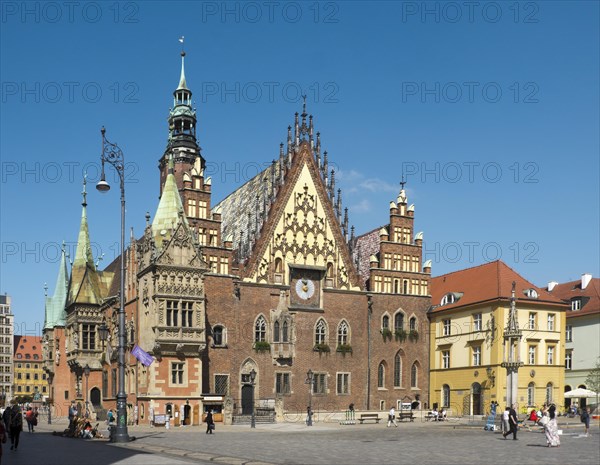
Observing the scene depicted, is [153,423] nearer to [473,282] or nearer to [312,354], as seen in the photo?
[312,354]

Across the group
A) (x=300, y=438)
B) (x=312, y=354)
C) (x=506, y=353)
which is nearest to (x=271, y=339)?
(x=312, y=354)

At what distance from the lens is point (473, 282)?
69.0 metres

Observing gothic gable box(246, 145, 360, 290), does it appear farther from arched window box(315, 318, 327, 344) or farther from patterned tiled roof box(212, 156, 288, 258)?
arched window box(315, 318, 327, 344)

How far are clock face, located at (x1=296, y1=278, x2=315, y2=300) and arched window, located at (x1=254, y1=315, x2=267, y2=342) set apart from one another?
4024 mm

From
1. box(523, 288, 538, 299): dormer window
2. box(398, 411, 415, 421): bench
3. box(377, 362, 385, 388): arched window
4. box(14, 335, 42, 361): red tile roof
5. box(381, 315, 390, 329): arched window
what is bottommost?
box(14, 335, 42, 361): red tile roof

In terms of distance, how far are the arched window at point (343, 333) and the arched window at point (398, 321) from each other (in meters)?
4.75

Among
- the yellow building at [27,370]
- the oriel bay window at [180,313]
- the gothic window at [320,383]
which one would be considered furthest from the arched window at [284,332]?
the yellow building at [27,370]

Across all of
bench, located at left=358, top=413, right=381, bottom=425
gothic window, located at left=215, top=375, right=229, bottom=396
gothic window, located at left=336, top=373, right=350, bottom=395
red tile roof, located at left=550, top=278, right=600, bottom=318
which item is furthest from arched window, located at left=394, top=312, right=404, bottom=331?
red tile roof, located at left=550, top=278, right=600, bottom=318

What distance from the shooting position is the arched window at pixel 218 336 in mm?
60625

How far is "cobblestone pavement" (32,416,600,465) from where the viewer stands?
84.8 feet

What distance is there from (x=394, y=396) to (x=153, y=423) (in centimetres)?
2398

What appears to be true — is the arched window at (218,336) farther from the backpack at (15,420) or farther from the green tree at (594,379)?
the green tree at (594,379)

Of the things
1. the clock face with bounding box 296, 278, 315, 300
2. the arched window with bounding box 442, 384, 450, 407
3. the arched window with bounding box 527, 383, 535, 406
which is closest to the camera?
the arched window with bounding box 527, 383, 535, 406

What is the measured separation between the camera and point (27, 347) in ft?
639
